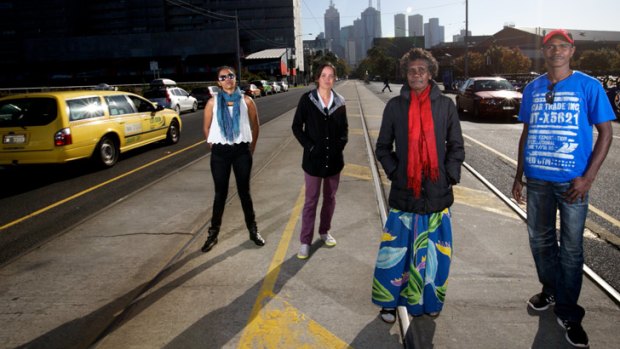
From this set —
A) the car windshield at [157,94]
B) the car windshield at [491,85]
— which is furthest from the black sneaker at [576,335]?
the car windshield at [157,94]

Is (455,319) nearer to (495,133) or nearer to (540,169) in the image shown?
(540,169)

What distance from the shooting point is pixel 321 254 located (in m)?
4.51

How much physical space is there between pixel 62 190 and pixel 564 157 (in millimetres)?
7374

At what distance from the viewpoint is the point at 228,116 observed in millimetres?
4566

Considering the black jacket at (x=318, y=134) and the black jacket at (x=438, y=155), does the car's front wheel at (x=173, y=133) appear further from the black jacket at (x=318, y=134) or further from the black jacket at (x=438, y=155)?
the black jacket at (x=438, y=155)

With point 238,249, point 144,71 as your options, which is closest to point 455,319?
point 238,249

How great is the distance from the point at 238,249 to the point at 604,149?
3.28m

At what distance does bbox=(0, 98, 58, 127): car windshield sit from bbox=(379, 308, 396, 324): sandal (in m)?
7.49

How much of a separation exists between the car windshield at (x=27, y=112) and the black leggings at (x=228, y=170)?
17.4 feet

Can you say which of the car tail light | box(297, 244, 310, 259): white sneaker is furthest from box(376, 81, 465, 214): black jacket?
the car tail light

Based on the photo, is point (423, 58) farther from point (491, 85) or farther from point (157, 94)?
point (157, 94)

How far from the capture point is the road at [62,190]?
5488mm

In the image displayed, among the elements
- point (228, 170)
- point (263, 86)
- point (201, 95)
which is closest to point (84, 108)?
point (228, 170)

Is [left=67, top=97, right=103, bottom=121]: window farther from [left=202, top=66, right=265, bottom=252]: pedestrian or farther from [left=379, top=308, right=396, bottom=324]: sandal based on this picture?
[left=379, top=308, right=396, bottom=324]: sandal
